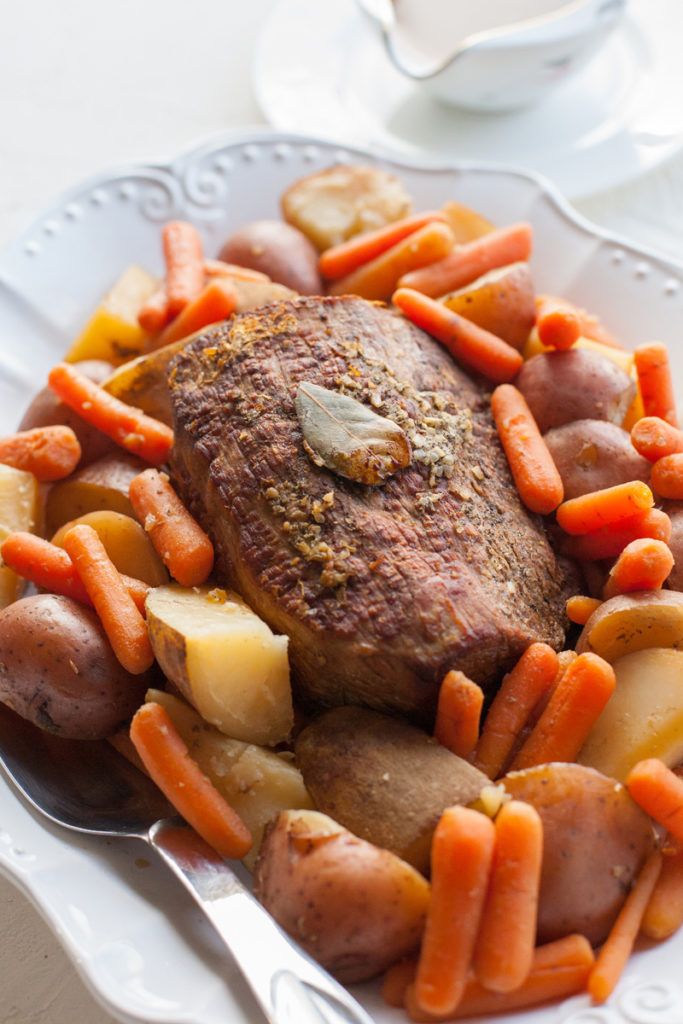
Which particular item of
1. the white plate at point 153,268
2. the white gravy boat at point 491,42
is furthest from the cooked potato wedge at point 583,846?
the white gravy boat at point 491,42

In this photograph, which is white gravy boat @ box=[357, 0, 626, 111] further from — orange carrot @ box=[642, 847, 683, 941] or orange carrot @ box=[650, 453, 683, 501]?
orange carrot @ box=[642, 847, 683, 941]

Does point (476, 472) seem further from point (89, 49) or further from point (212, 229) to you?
point (89, 49)

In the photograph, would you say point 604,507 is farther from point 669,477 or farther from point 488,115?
point 488,115

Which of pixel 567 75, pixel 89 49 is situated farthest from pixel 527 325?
pixel 89 49

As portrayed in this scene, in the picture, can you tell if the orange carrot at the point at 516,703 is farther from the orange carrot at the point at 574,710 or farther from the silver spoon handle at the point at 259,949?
the silver spoon handle at the point at 259,949

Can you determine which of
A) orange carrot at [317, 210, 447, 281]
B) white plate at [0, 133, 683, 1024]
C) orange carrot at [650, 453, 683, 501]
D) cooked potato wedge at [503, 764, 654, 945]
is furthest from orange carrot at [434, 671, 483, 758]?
orange carrot at [317, 210, 447, 281]

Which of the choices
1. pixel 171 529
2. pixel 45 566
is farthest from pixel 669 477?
pixel 45 566
